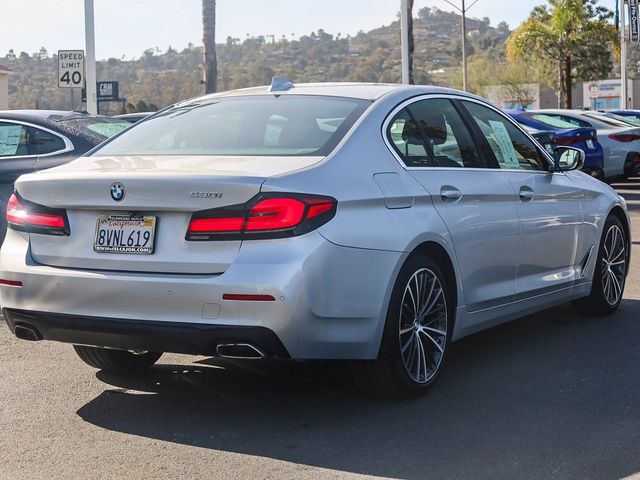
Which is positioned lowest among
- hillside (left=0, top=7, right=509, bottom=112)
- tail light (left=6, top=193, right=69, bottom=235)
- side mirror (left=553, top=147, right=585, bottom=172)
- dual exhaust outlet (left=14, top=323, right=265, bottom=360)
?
dual exhaust outlet (left=14, top=323, right=265, bottom=360)

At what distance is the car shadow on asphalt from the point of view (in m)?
4.72

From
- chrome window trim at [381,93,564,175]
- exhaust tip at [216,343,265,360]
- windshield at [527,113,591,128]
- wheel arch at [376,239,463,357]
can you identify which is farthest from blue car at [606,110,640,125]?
exhaust tip at [216,343,265,360]

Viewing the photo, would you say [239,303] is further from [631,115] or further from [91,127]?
[631,115]

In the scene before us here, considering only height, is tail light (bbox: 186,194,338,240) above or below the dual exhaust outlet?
above

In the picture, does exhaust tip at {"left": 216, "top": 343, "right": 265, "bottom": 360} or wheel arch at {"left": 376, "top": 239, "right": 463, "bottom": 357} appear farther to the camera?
wheel arch at {"left": 376, "top": 239, "right": 463, "bottom": 357}

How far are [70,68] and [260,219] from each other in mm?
16392

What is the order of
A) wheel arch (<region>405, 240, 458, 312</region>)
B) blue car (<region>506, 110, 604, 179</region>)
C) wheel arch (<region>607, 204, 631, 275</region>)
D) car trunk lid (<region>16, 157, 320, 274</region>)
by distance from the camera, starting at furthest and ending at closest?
blue car (<region>506, 110, 604, 179</region>) → wheel arch (<region>607, 204, 631, 275</region>) → wheel arch (<region>405, 240, 458, 312</region>) → car trunk lid (<region>16, 157, 320, 274</region>)

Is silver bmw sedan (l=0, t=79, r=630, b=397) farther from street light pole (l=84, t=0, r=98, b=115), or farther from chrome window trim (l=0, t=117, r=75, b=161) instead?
street light pole (l=84, t=0, r=98, b=115)

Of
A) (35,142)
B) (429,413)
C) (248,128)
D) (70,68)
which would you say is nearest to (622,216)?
(429,413)

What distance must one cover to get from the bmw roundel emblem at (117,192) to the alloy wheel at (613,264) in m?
4.07

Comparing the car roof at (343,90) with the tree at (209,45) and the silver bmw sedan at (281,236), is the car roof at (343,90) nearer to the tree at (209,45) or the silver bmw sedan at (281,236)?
the silver bmw sedan at (281,236)

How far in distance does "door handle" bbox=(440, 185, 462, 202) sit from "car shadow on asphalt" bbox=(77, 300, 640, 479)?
1.01 m

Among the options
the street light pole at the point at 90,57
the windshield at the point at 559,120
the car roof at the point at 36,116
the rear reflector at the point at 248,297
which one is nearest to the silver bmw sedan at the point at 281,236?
the rear reflector at the point at 248,297

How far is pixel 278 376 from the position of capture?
630 centimetres
